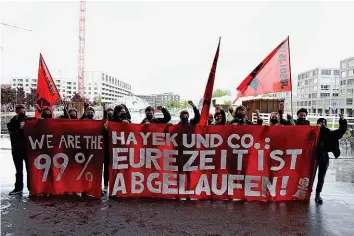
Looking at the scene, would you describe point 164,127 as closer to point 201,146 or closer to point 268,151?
point 201,146

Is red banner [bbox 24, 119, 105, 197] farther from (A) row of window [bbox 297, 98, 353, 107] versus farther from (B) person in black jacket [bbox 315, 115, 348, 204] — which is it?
(A) row of window [bbox 297, 98, 353, 107]

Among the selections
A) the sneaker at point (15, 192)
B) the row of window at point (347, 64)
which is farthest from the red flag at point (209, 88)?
the row of window at point (347, 64)

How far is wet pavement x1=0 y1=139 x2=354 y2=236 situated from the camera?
14.8 feet

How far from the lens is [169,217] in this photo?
16.5 ft

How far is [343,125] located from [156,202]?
11.7 ft

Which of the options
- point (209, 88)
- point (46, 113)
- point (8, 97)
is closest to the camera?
point (209, 88)

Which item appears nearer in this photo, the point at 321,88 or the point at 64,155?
the point at 64,155

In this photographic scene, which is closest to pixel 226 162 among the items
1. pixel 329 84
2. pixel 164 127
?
pixel 164 127

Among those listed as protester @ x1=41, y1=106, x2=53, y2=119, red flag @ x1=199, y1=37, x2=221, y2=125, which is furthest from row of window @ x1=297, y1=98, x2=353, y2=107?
protester @ x1=41, y1=106, x2=53, y2=119

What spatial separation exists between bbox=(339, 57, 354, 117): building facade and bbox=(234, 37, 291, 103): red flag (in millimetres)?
101762

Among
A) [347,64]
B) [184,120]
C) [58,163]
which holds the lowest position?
[58,163]

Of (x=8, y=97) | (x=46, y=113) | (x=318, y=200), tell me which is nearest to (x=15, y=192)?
(x=46, y=113)

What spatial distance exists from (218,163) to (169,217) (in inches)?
57.4

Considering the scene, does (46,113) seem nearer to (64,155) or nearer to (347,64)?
(64,155)
